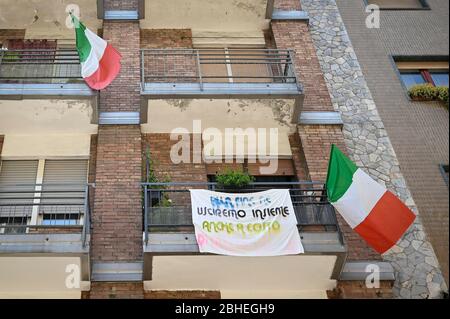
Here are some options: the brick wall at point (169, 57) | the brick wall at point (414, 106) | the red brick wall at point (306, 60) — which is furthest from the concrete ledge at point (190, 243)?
the brick wall at point (169, 57)

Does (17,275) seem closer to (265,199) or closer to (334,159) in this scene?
(265,199)

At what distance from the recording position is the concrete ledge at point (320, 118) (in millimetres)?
13117

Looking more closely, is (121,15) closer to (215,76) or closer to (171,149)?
(215,76)

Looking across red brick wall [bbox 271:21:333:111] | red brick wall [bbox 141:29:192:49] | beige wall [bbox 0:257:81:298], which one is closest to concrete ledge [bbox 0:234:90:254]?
beige wall [bbox 0:257:81:298]

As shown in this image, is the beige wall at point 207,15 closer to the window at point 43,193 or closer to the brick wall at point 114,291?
the window at point 43,193

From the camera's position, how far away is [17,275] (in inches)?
396

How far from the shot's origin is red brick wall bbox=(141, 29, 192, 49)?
14.8 metres

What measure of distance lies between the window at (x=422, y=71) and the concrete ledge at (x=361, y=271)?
19.1 ft

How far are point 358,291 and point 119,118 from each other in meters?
5.90

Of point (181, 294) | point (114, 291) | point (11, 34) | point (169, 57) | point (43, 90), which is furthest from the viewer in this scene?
point (11, 34)

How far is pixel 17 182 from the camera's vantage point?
1194 cm

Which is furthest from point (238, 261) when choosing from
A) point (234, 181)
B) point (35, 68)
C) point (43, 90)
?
point (35, 68)

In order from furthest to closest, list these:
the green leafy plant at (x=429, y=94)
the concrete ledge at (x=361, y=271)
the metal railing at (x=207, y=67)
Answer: the green leafy plant at (x=429, y=94) < the metal railing at (x=207, y=67) < the concrete ledge at (x=361, y=271)
